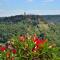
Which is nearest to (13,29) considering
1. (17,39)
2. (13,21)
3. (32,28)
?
(32,28)

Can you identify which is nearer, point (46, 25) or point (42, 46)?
point (42, 46)

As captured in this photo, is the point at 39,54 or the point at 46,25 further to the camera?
the point at 46,25

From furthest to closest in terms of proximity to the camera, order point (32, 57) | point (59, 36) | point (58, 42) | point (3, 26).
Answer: point (3, 26), point (59, 36), point (58, 42), point (32, 57)

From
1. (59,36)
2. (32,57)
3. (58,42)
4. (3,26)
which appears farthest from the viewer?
(3,26)

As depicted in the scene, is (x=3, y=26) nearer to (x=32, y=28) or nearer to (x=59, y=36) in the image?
(x=32, y=28)

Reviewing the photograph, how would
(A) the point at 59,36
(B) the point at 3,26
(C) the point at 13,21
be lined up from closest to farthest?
(A) the point at 59,36 → (B) the point at 3,26 → (C) the point at 13,21

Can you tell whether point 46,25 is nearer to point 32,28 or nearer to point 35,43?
point 32,28

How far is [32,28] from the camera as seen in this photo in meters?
27.9

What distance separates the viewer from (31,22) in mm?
30406

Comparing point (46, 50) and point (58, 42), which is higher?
point (46, 50)

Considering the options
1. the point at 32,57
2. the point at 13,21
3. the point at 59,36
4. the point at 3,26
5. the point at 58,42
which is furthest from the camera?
the point at 13,21

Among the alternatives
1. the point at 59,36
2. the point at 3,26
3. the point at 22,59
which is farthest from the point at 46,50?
the point at 3,26

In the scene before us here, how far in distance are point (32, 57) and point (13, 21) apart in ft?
80.4

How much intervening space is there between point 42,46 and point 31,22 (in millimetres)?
23509
